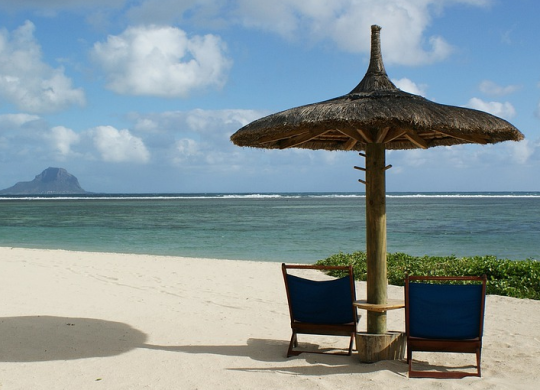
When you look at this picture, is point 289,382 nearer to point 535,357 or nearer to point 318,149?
point 535,357

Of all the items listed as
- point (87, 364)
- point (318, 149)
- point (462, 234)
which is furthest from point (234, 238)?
point (87, 364)

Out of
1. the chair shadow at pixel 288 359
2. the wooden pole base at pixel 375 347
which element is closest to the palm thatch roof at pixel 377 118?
the wooden pole base at pixel 375 347

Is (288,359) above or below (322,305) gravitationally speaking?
below

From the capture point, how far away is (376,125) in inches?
173

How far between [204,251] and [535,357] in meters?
13.1

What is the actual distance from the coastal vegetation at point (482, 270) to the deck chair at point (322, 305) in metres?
4.03

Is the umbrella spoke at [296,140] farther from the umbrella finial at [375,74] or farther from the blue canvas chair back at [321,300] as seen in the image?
the blue canvas chair back at [321,300]

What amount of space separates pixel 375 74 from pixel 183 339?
337cm

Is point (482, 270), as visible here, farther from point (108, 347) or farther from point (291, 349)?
point (108, 347)

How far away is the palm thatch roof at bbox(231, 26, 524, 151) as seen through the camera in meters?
4.32

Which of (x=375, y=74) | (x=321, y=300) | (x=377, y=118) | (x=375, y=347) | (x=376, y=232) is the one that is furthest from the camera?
(x=375, y=74)

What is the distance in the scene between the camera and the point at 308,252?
16.6m

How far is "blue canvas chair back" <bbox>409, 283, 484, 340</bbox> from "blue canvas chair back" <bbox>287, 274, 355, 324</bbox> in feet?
2.18

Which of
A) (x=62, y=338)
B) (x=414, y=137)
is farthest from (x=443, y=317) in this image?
(x=62, y=338)
